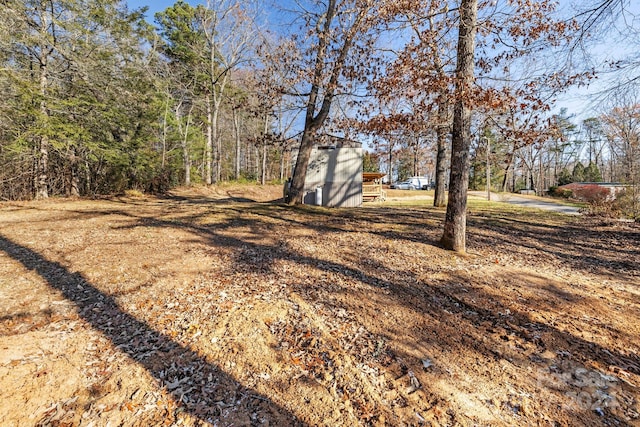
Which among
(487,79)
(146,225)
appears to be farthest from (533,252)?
(146,225)

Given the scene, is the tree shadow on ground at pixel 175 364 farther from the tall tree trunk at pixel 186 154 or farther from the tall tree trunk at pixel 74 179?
the tall tree trunk at pixel 186 154

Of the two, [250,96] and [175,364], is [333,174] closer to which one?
[250,96]

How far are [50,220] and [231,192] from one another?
11.7 m

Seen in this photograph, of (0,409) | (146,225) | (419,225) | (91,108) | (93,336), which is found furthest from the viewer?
(91,108)

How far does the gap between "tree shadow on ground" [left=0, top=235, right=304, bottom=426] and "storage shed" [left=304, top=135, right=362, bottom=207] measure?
28.5 feet

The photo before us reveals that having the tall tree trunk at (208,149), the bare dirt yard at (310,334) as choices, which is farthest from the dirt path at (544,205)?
the tall tree trunk at (208,149)

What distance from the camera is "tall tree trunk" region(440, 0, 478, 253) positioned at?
14.1 feet

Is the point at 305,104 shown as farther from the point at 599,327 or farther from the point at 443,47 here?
the point at 599,327

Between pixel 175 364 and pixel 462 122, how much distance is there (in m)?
4.84

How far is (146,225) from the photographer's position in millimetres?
5957

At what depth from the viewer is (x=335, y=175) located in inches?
457

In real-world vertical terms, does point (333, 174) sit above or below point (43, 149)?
below

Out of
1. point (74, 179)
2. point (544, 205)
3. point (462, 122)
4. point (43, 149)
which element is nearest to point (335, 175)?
point (462, 122)

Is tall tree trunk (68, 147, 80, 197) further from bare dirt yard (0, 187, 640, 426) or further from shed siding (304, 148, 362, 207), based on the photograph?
shed siding (304, 148, 362, 207)
